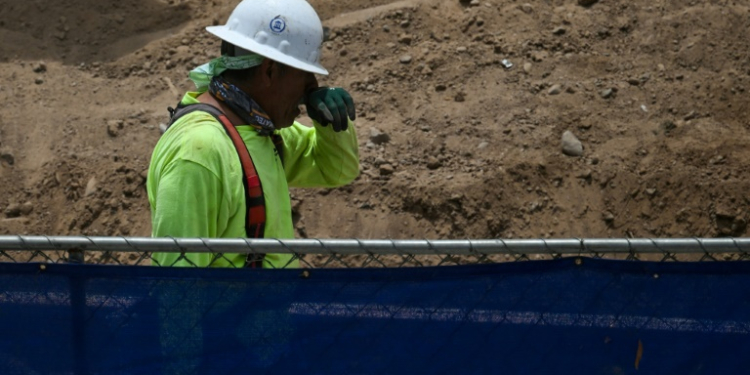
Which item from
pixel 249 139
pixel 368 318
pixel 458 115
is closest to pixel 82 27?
pixel 458 115

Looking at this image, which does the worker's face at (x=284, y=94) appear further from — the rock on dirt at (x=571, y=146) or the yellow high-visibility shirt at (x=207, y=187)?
the rock on dirt at (x=571, y=146)

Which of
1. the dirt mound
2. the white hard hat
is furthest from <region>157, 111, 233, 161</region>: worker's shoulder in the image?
the dirt mound

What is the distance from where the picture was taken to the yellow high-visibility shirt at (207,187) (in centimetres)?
395

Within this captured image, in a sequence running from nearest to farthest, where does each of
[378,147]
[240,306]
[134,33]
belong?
[240,306], [378,147], [134,33]

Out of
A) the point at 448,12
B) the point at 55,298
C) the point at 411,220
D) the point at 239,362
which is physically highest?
the point at 55,298

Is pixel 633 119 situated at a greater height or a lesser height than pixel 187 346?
lesser

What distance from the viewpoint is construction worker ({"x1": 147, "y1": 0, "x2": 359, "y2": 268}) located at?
3.98 m

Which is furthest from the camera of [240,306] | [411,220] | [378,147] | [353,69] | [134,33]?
[134,33]

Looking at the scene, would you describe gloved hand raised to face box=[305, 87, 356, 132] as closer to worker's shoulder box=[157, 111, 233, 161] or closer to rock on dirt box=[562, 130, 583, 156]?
worker's shoulder box=[157, 111, 233, 161]

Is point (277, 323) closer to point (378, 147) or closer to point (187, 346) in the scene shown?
point (187, 346)

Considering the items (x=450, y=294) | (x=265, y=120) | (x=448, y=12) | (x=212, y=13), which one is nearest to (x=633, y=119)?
(x=448, y=12)

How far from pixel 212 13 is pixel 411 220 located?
11.8ft

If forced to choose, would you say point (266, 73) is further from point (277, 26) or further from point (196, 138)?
point (196, 138)

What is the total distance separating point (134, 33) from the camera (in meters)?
10.9
